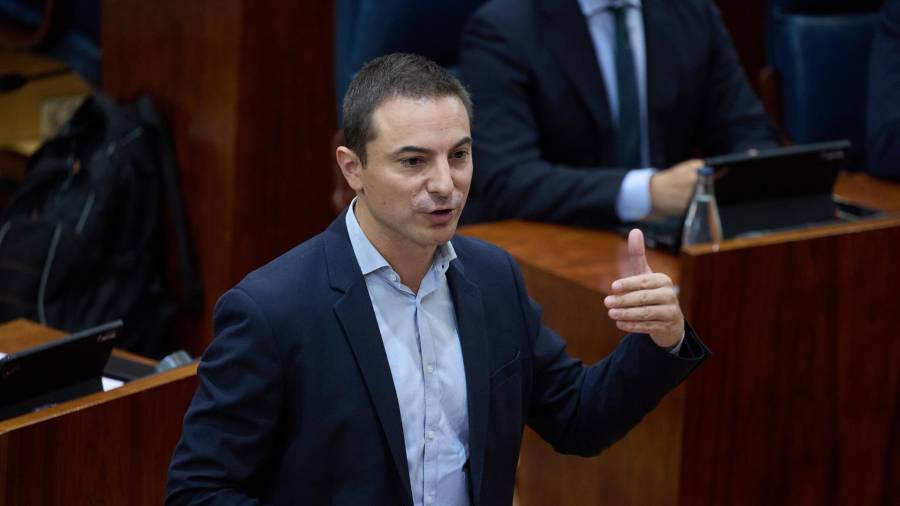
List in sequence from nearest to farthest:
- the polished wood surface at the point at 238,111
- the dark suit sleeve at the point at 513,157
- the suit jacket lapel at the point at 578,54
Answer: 1. the dark suit sleeve at the point at 513,157
2. the suit jacket lapel at the point at 578,54
3. the polished wood surface at the point at 238,111

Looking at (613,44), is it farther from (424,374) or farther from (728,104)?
(424,374)

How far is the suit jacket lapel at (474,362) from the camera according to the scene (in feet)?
3.98

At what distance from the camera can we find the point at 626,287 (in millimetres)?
1182

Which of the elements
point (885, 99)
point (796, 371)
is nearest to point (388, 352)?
point (796, 371)

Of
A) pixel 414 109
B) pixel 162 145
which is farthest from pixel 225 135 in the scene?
pixel 414 109

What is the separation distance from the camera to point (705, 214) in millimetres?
1769

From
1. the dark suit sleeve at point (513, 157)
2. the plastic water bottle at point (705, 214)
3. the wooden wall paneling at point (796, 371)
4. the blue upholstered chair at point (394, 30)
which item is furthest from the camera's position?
the blue upholstered chair at point (394, 30)

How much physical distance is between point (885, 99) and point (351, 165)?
1503mm

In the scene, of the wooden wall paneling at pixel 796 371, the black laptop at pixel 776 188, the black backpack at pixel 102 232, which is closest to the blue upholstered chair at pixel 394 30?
the black backpack at pixel 102 232

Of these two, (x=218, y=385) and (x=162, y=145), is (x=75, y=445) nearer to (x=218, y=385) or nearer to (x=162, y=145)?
(x=218, y=385)

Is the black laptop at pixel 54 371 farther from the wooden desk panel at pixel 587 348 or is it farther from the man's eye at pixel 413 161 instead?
the wooden desk panel at pixel 587 348

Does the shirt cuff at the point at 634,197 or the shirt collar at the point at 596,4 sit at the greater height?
the shirt collar at the point at 596,4

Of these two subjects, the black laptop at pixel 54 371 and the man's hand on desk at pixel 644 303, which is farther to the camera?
the black laptop at pixel 54 371

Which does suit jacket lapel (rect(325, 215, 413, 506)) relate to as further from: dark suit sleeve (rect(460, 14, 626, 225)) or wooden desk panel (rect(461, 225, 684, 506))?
dark suit sleeve (rect(460, 14, 626, 225))
